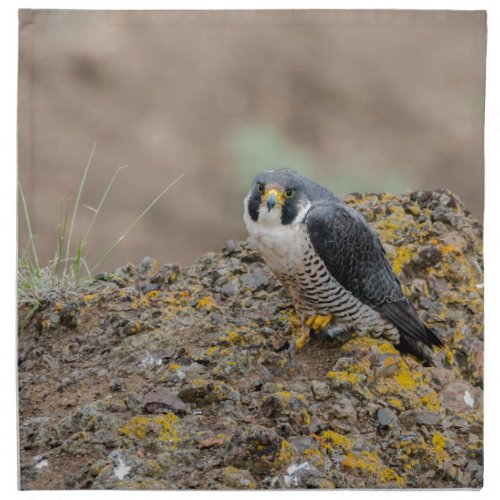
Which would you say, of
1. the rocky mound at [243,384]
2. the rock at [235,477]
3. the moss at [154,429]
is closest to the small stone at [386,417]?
the rocky mound at [243,384]

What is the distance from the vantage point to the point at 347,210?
3.53 meters

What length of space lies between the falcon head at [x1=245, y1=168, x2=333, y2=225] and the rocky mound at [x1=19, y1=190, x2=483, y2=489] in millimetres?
567

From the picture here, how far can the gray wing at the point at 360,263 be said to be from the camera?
3.39 metres

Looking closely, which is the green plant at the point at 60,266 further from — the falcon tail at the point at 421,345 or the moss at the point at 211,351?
the falcon tail at the point at 421,345

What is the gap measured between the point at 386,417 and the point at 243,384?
60 cm

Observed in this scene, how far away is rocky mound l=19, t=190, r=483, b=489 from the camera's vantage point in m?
3.21

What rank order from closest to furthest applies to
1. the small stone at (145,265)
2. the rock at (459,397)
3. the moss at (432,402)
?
the moss at (432,402)
the rock at (459,397)
the small stone at (145,265)

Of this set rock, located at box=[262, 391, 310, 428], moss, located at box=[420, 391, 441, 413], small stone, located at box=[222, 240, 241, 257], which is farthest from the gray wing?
small stone, located at box=[222, 240, 241, 257]

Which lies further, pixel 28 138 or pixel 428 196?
pixel 428 196

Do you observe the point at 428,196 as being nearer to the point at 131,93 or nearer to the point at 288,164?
the point at 288,164

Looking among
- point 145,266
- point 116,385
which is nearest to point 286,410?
point 116,385

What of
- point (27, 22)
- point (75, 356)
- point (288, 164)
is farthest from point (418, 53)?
point (75, 356)

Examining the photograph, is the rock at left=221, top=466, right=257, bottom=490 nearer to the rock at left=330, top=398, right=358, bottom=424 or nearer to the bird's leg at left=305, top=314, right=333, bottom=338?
the rock at left=330, top=398, right=358, bottom=424

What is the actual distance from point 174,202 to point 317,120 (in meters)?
0.77
